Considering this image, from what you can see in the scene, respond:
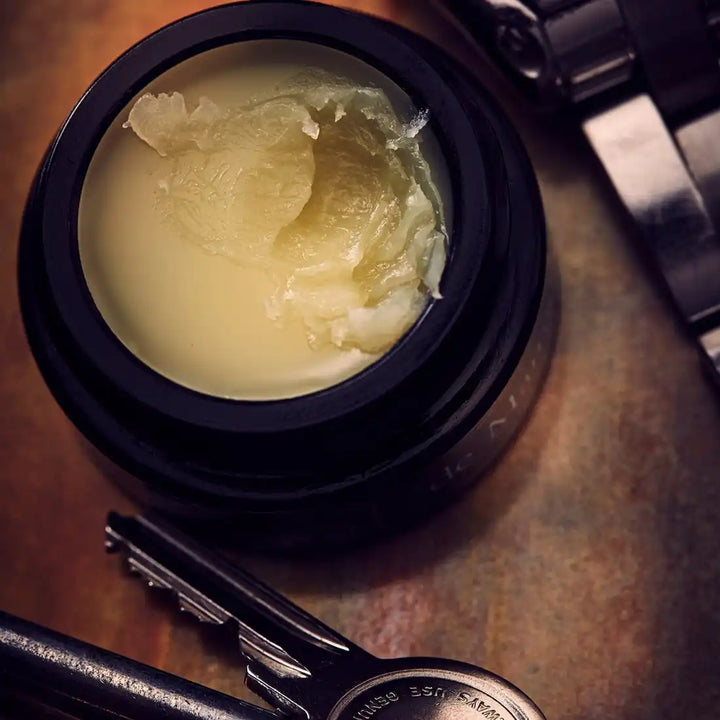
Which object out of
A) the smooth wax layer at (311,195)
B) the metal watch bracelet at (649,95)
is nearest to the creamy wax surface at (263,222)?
the smooth wax layer at (311,195)

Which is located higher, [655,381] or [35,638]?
[655,381]

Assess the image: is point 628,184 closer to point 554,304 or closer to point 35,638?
point 554,304

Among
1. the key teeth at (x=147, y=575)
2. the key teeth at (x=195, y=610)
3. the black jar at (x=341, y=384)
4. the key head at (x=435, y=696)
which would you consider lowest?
the key head at (x=435, y=696)

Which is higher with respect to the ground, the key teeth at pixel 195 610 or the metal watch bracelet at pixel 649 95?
the metal watch bracelet at pixel 649 95

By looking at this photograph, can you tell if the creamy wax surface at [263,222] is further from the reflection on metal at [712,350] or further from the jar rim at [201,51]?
the reflection on metal at [712,350]

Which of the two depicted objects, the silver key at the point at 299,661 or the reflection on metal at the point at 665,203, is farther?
the reflection on metal at the point at 665,203

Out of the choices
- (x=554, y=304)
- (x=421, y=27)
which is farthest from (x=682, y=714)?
(x=421, y=27)

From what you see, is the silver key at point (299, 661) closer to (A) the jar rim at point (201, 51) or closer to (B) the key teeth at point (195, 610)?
(B) the key teeth at point (195, 610)
